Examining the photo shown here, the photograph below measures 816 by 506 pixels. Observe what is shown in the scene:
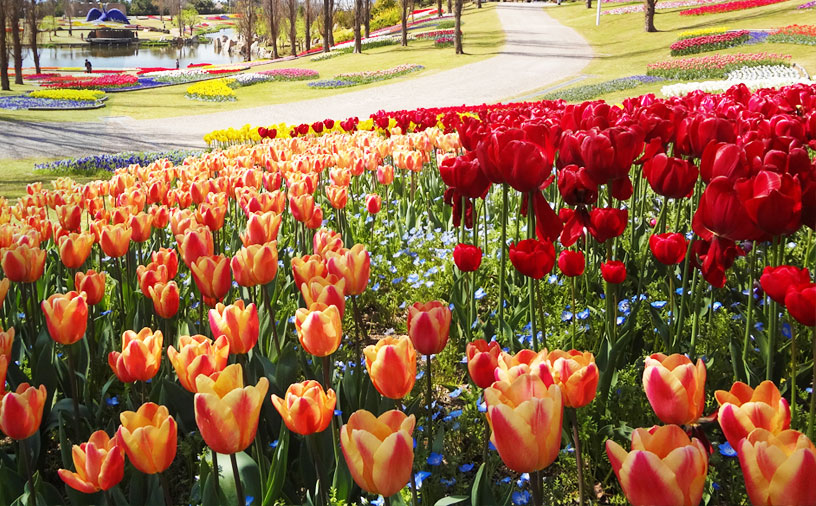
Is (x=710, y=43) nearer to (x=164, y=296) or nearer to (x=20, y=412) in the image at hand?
(x=164, y=296)

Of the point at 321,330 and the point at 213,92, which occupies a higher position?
the point at 213,92

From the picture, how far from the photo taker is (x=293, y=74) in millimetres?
30094

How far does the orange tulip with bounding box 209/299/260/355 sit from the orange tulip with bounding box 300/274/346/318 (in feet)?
0.55

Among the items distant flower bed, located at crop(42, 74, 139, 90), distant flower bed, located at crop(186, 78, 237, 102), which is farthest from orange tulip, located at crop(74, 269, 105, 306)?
distant flower bed, located at crop(42, 74, 139, 90)

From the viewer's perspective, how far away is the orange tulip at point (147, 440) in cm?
122

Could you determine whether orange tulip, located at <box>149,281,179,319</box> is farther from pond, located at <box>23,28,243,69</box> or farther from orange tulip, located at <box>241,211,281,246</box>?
pond, located at <box>23,28,243,69</box>

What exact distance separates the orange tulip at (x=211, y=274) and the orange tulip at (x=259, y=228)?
395 millimetres

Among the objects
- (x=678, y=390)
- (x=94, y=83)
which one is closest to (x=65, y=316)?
(x=678, y=390)

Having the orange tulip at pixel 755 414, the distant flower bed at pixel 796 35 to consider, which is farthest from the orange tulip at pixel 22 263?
the distant flower bed at pixel 796 35

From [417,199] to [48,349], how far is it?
12.4ft

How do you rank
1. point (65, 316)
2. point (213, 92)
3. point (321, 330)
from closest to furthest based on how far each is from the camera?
point (321, 330), point (65, 316), point (213, 92)

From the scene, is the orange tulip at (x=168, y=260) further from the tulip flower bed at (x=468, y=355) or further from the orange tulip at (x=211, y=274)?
the orange tulip at (x=211, y=274)

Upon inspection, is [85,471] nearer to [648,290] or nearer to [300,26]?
[648,290]

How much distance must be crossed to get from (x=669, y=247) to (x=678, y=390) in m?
1.07
